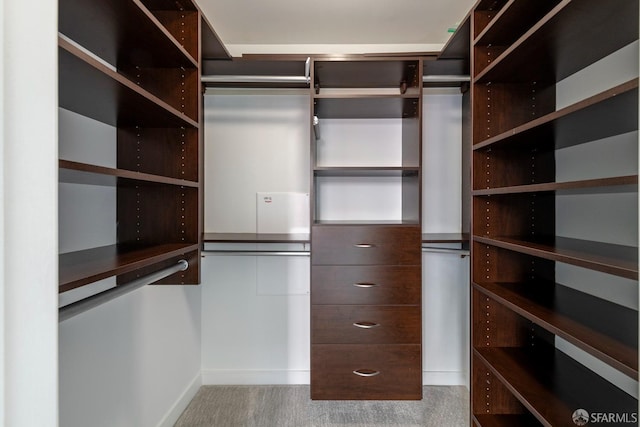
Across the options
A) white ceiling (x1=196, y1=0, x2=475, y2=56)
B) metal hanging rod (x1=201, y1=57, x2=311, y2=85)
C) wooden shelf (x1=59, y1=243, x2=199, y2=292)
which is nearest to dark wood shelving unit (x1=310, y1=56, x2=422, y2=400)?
metal hanging rod (x1=201, y1=57, x2=311, y2=85)

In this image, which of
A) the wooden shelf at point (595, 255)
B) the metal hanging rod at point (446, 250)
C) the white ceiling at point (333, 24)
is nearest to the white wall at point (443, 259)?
the metal hanging rod at point (446, 250)

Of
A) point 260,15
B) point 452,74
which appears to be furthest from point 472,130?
point 260,15

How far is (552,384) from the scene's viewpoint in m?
1.30

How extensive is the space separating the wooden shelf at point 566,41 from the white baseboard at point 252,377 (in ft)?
6.72

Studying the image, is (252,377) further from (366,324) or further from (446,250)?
(446,250)

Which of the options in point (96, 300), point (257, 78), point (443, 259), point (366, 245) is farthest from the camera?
point (443, 259)

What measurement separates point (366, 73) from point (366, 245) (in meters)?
0.95

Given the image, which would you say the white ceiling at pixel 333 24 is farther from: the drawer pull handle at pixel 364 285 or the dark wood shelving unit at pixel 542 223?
the drawer pull handle at pixel 364 285

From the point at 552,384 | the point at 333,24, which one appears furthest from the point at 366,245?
the point at 333,24

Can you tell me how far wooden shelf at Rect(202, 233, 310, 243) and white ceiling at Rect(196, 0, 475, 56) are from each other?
3.91 ft

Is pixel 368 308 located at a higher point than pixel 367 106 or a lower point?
lower

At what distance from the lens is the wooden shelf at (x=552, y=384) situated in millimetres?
1147

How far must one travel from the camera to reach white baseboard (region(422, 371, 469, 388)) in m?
2.38
